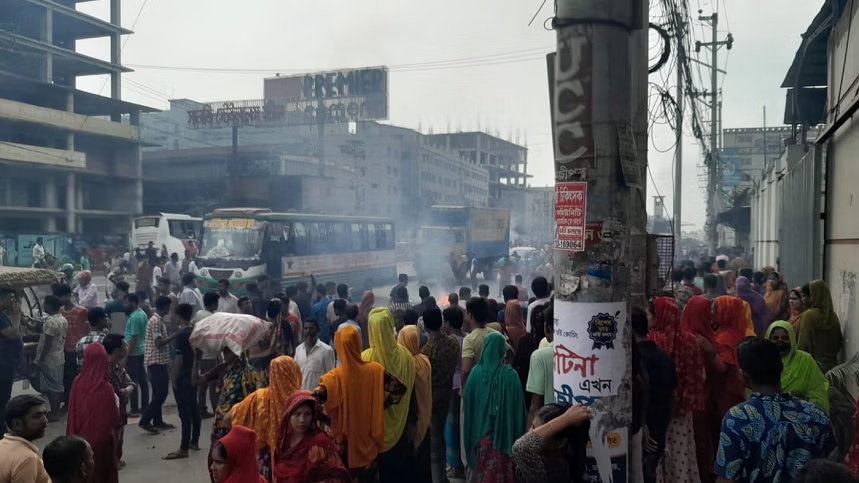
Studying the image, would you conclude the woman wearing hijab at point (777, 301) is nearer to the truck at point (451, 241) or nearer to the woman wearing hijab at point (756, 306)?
the woman wearing hijab at point (756, 306)

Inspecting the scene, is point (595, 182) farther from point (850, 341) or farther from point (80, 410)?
point (850, 341)

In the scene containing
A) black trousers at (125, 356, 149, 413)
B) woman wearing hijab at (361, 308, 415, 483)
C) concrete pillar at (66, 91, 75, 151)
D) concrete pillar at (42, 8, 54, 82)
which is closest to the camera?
woman wearing hijab at (361, 308, 415, 483)

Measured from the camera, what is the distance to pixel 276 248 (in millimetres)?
18516

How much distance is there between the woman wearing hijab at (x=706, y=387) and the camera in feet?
16.4

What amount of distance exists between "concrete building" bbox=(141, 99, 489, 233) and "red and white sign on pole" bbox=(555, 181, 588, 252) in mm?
41174

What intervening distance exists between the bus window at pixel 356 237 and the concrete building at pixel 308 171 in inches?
802

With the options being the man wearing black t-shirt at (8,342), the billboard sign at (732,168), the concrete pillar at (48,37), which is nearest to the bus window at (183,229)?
the concrete pillar at (48,37)

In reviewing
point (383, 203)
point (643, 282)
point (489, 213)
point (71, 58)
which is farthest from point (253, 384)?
point (383, 203)

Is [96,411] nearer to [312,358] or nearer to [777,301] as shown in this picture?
[312,358]

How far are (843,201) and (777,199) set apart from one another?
8.91 meters

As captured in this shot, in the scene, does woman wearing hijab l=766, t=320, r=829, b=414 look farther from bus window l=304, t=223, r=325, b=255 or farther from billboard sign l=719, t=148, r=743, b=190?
billboard sign l=719, t=148, r=743, b=190

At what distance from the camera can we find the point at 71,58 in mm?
40156

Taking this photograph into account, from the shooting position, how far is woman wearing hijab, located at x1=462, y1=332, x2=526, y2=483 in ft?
15.4

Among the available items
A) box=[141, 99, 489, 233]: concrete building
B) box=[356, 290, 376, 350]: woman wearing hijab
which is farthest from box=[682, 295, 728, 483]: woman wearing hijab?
→ box=[141, 99, 489, 233]: concrete building
